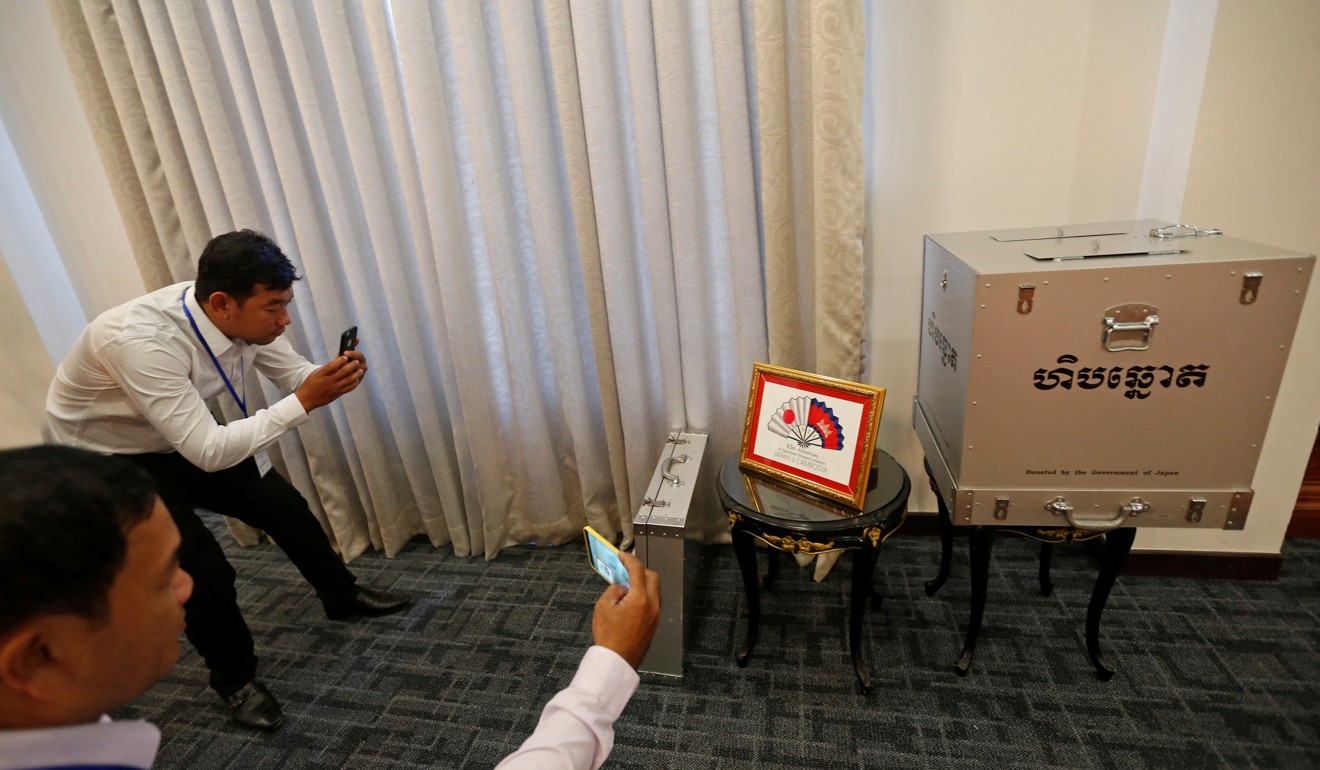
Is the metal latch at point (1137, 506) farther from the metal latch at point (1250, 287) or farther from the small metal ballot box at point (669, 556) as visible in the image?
the small metal ballot box at point (669, 556)

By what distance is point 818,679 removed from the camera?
1642 mm

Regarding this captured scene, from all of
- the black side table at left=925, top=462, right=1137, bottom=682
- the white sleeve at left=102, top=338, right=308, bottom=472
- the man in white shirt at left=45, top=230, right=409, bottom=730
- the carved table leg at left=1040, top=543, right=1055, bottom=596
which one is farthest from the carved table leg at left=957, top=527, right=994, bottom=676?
the white sleeve at left=102, top=338, right=308, bottom=472

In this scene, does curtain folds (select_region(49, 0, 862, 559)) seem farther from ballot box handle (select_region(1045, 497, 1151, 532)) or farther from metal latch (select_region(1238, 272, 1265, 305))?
metal latch (select_region(1238, 272, 1265, 305))

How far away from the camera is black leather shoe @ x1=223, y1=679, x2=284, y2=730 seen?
1.66 metres

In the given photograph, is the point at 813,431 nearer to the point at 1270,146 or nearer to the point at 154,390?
the point at 1270,146

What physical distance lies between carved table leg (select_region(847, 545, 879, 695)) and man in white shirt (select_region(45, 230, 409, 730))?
1.43 m

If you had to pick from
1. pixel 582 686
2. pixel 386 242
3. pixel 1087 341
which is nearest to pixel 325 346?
pixel 386 242

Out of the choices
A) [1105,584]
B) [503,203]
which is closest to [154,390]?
[503,203]

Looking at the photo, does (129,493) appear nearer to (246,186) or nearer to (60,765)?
(60,765)

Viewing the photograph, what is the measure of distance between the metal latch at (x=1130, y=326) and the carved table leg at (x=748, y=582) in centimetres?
88

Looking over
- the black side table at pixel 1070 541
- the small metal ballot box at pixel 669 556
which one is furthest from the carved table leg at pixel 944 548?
the small metal ballot box at pixel 669 556

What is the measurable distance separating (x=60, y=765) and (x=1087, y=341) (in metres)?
1.51

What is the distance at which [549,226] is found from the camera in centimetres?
186

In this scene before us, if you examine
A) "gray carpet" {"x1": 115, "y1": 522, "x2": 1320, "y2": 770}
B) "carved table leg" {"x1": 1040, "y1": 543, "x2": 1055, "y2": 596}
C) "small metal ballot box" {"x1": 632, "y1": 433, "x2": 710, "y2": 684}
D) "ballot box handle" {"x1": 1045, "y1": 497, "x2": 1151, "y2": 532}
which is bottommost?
"gray carpet" {"x1": 115, "y1": 522, "x2": 1320, "y2": 770}
